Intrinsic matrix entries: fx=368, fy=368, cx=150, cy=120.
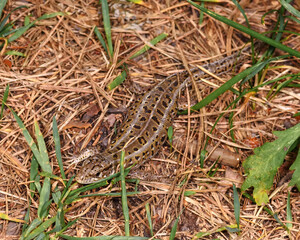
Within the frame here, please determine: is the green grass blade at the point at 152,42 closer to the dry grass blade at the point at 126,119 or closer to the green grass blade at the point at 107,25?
the dry grass blade at the point at 126,119

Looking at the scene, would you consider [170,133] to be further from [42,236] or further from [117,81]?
[42,236]

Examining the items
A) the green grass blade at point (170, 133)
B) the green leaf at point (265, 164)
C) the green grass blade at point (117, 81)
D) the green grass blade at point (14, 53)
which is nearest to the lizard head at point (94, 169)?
the green grass blade at point (170, 133)

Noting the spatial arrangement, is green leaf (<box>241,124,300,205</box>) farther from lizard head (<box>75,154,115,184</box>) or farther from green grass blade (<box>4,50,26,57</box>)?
green grass blade (<box>4,50,26,57</box>)

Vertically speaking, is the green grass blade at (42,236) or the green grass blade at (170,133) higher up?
the green grass blade at (170,133)

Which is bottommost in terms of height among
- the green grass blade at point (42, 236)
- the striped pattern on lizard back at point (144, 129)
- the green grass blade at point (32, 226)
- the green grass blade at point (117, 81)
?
the green grass blade at point (42, 236)

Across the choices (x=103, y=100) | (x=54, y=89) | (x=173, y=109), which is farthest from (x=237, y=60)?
(x=54, y=89)

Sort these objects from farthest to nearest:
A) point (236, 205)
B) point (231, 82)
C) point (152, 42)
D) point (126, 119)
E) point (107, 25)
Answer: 1. point (152, 42)
2. point (107, 25)
3. point (126, 119)
4. point (231, 82)
5. point (236, 205)

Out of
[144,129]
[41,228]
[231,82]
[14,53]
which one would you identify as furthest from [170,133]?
[14,53]
